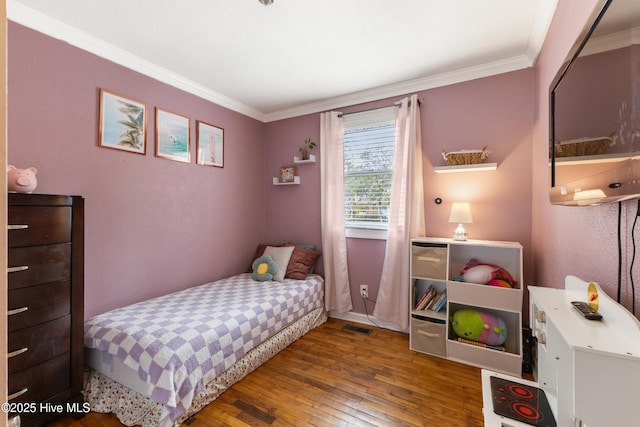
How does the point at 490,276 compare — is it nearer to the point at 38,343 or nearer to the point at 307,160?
the point at 307,160

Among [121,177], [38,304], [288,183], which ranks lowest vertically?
[38,304]

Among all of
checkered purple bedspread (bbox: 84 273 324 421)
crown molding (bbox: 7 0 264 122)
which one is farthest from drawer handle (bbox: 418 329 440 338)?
crown molding (bbox: 7 0 264 122)

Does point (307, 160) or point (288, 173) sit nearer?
point (307, 160)

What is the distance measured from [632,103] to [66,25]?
9.76ft

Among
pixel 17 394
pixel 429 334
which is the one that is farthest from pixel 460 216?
pixel 17 394

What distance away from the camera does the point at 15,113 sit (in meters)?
1.65

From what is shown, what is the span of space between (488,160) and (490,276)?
1035 millimetres

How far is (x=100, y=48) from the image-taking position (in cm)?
202

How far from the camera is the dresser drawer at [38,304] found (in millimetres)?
1374

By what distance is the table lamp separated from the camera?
2266 mm

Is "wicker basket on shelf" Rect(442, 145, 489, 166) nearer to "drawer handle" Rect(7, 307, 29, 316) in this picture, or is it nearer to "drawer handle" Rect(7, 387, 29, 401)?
"drawer handle" Rect(7, 307, 29, 316)

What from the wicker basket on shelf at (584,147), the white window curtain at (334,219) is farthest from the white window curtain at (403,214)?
the wicker basket on shelf at (584,147)

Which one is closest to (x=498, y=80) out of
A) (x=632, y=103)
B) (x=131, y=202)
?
(x=632, y=103)

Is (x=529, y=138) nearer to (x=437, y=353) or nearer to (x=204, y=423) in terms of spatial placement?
(x=437, y=353)
